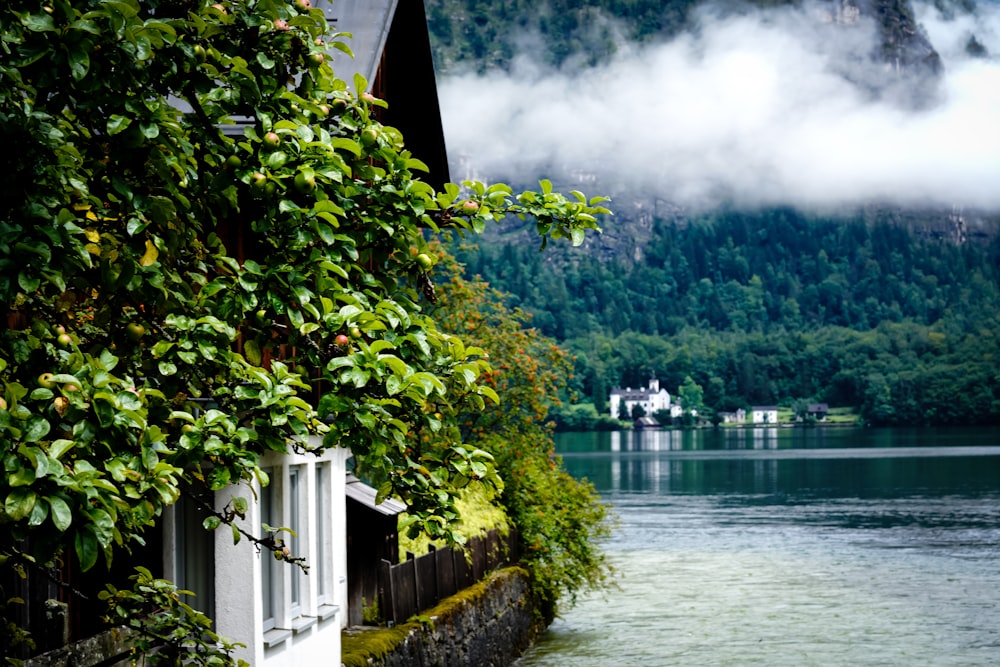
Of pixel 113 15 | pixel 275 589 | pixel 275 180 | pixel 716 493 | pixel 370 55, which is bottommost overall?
pixel 716 493

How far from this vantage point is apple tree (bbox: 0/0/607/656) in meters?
5.00

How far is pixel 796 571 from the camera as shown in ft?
144

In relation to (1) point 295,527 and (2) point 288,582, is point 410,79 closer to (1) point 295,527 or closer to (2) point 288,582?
(1) point 295,527

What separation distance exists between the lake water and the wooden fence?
2653mm

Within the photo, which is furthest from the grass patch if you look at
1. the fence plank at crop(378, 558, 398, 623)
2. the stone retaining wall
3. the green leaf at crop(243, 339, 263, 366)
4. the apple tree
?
the green leaf at crop(243, 339, 263, 366)

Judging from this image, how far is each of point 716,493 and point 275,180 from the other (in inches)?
3088

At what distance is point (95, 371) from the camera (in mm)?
5133

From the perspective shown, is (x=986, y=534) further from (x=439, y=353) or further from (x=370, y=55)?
(x=439, y=353)

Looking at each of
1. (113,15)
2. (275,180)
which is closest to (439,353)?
(275,180)

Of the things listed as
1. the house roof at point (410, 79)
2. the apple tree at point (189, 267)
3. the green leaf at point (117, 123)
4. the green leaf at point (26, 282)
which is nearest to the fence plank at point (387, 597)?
the house roof at point (410, 79)

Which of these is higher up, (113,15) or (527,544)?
(113,15)

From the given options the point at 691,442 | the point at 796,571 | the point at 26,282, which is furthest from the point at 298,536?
the point at 691,442

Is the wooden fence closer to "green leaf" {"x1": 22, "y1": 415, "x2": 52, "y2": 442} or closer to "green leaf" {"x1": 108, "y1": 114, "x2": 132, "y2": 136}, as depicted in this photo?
"green leaf" {"x1": 108, "y1": 114, "x2": 132, "y2": 136}

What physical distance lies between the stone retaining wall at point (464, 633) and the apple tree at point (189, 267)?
7.93 metres
